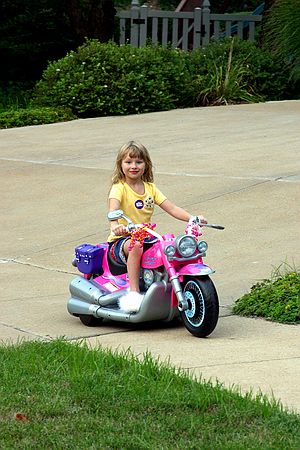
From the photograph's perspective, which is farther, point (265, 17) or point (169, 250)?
point (265, 17)

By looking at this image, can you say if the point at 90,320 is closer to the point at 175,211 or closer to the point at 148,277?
the point at 148,277

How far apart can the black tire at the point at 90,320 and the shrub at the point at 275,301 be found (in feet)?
2.98

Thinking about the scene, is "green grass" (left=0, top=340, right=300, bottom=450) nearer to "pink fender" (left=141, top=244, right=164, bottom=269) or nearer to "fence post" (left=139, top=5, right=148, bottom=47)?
"pink fender" (left=141, top=244, right=164, bottom=269)

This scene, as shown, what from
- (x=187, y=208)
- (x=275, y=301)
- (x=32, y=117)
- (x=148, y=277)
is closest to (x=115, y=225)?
(x=148, y=277)

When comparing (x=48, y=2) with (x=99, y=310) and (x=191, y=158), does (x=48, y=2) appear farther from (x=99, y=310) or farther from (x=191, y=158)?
(x=99, y=310)

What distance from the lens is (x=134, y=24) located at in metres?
20.7

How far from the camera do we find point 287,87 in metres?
18.3

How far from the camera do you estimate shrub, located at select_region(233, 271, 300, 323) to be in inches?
265

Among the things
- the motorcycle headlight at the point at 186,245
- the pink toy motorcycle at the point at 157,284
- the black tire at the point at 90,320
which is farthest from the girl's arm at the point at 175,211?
the black tire at the point at 90,320

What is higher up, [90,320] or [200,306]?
[200,306]

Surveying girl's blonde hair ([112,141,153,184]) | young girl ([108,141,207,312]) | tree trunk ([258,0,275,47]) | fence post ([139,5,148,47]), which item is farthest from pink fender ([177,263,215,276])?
fence post ([139,5,148,47])

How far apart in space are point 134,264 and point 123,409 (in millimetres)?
1882

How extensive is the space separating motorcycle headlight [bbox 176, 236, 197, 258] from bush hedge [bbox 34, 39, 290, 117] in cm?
972

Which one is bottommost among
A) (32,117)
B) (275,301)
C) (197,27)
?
(32,117)
